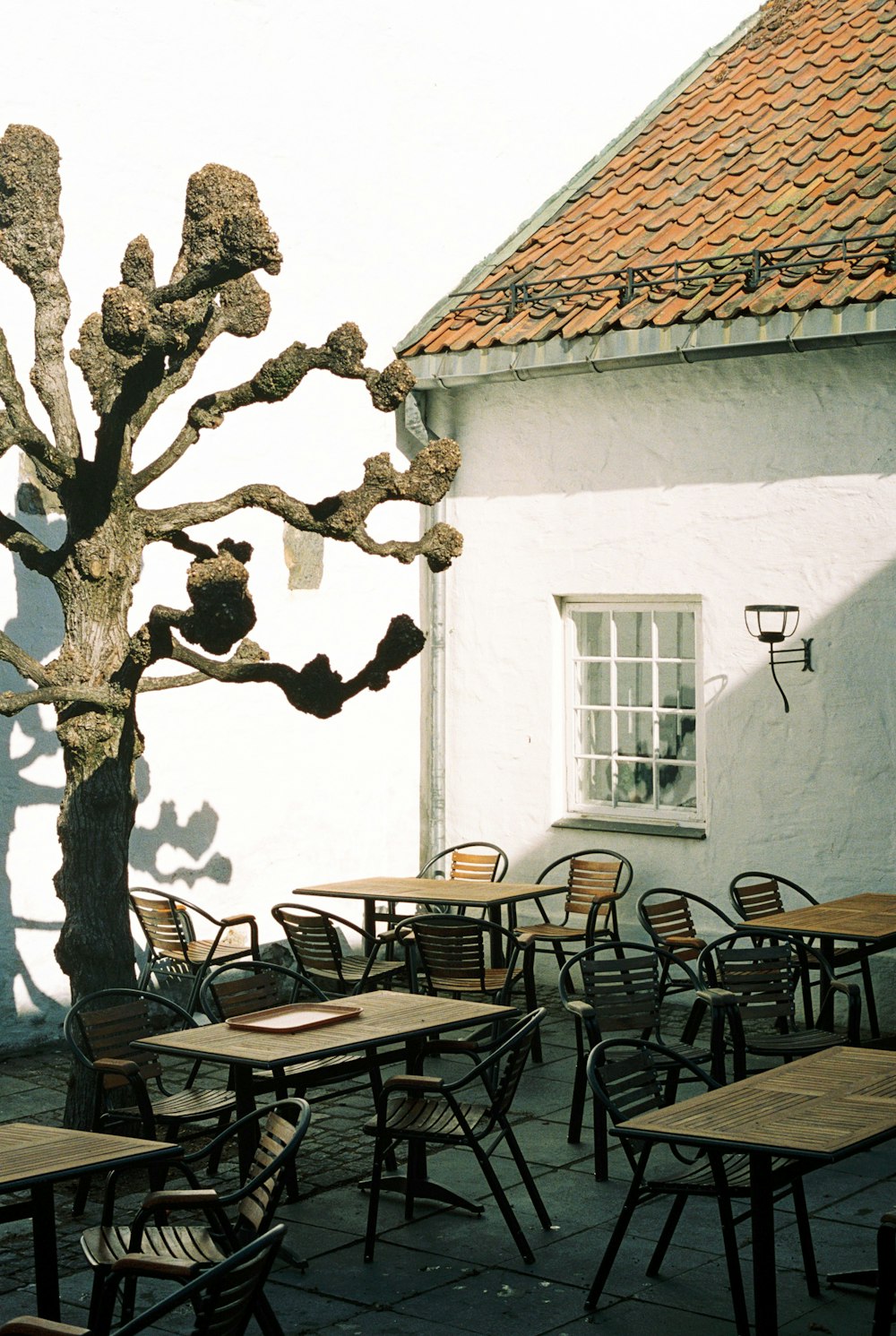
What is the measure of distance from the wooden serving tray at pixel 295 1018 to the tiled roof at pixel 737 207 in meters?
5.11

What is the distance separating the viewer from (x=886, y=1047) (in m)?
8.84

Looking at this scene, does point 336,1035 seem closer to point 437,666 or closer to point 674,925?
point 674,925

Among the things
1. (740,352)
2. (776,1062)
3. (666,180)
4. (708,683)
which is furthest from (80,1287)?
(666,180)

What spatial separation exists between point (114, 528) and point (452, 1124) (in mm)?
2946

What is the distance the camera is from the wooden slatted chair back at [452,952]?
8.63m

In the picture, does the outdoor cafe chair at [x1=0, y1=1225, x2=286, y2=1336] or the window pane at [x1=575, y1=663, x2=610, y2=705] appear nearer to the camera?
the outdoor cafe chair at [x1=0, y1=1225, x2=286, y2=1336]

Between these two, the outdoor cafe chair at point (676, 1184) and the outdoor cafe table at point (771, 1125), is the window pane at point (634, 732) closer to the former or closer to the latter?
the outdoor cafe chair at point (676, 1184)

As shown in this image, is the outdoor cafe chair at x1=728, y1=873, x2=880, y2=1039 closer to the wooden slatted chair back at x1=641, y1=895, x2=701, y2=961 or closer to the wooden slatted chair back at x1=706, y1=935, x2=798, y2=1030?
the wooden slatted chair back at x1=641, y1=895, x2=701, y2=961

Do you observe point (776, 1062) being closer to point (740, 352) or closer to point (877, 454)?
point (877, 454)

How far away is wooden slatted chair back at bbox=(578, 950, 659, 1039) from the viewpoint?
7238 millimetres

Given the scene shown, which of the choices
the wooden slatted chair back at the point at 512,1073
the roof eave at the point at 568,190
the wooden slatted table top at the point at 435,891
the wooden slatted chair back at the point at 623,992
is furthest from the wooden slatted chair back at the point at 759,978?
the roof eave at the point at 568,190

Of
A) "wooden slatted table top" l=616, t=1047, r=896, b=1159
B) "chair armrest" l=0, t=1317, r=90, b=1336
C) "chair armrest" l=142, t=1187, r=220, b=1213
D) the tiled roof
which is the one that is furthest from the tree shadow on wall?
"chair armrest" l=0, t=1317, r=90, b=1336

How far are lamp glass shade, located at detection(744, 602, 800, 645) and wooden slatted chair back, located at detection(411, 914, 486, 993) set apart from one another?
2.67 m

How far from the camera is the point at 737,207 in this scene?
11367 millimetres
